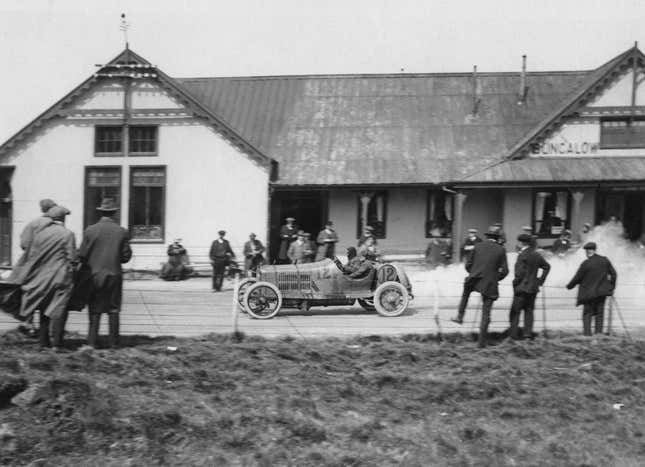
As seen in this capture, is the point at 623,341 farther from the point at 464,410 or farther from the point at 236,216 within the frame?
the point at 236,216

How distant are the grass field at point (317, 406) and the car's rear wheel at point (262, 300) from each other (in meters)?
5.28

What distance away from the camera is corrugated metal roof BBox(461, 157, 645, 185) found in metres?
26.7

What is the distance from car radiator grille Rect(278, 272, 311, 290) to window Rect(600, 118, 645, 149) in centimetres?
1448

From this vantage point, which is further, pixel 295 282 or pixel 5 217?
Result: pixel 5 217

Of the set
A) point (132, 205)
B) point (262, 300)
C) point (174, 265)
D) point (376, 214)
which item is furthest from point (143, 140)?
point (262, 300)

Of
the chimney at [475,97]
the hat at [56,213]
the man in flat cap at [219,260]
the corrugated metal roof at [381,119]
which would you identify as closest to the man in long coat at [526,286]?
the hat at [56,213]

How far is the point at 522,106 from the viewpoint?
31.1m

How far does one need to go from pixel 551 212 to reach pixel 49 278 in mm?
20662

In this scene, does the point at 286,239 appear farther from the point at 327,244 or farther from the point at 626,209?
the point at 626,209

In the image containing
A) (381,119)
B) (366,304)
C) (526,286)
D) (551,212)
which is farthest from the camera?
(381,119)

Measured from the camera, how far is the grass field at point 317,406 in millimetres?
8094

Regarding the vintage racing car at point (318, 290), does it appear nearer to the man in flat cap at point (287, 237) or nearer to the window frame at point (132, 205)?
the man in flat cap at point (287, 237)

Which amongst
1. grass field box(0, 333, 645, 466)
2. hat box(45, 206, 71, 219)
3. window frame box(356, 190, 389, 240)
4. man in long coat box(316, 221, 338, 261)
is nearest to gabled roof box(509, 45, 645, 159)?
window frame box(356, 190, 389, 240)

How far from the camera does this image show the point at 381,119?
101 feet
